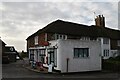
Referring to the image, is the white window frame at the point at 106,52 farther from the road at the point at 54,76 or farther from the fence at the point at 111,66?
the road at the point at 54,76

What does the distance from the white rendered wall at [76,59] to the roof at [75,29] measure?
12.3 meters

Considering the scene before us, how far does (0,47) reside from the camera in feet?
179

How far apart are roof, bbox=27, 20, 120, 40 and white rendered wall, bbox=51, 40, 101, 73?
1231 cm

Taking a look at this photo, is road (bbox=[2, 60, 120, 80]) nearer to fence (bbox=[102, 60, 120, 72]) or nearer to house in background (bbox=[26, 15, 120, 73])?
house in background (bbox=[26, 15, 120, 73])

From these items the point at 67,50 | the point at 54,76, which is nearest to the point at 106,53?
the point at 67,50

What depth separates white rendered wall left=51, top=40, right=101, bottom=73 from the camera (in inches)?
1102

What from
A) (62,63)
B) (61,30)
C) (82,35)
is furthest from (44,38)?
(62,63)

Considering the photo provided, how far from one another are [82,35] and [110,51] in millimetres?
9052

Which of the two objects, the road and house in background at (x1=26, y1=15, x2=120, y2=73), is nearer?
the road

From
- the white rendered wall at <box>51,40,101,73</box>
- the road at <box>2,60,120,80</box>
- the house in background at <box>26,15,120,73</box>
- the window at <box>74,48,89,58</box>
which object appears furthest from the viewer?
the window at <box>74,48,89,58</box>

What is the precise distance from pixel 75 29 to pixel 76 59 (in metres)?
18.6

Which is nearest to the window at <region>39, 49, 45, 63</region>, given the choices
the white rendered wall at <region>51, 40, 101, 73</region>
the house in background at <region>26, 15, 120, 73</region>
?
the house in background at <region>26, 15, 120, 73</region>

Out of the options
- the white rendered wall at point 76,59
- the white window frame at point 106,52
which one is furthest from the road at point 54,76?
the white window frame at point 106,52

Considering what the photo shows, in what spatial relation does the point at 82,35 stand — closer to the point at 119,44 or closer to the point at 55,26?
the point at 55,26
